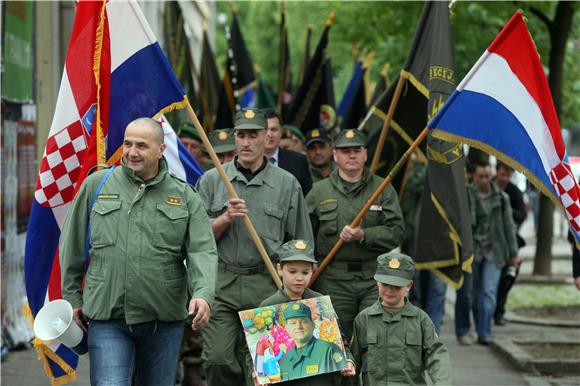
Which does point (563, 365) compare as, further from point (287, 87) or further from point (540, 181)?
point (287, 87)

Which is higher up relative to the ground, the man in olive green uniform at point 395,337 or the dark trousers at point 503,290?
the man in olive green uniform at point 395,337

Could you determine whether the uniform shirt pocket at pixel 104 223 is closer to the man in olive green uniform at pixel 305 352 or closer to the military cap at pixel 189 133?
the man in olive green uniform at pixel 305 352

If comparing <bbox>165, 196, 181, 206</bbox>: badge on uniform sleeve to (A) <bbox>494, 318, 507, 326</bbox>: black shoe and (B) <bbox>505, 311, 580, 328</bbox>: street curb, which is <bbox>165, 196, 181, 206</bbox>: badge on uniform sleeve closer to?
(B) <bbox>505, 311, 580, 328</bbox>: street curb

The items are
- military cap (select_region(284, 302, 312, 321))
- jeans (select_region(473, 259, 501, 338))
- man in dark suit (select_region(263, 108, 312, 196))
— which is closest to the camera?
military cap (select_region(284, 302, 312, 321))

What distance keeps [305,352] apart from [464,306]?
7094 millimetres

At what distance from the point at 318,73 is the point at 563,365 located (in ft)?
17.9

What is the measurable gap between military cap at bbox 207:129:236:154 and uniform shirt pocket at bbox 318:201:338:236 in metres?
0.92

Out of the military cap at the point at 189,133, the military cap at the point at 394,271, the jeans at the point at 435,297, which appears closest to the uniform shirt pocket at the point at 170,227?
the military cap at the point at 394,271

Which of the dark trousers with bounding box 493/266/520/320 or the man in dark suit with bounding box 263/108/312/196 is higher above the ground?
the man in dark suit with bounding box 263/108/312/196

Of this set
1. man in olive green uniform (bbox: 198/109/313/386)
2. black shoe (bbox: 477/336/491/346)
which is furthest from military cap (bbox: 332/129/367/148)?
black shoe (bbox: 477/336/491/346)

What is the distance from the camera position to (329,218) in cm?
947

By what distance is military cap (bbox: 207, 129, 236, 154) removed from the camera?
9930mm

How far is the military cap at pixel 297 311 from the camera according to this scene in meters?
7.34

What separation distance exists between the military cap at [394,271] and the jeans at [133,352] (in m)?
1.23
